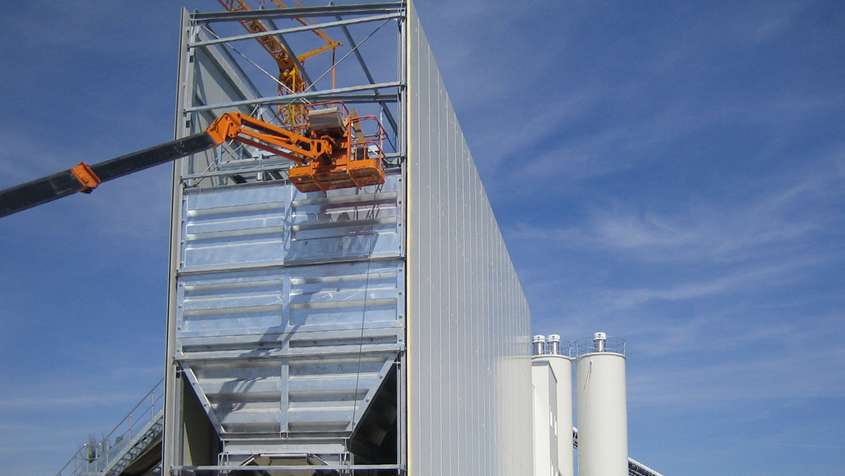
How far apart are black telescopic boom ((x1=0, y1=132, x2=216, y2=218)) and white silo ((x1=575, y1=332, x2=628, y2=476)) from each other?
38628mm

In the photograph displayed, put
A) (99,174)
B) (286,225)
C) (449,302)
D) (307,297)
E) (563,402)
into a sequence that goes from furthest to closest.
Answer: (563,402), (449,302), (286,225), (307,297), (99,174)

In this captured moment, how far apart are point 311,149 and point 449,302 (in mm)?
5442

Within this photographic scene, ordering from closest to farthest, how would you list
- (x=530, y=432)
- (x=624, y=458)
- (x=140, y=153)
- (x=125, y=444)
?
(x=140, y=153) → (x=125, y=444) → (x=530, y=432) → (x=624, y=458)

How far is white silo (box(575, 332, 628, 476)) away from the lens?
50781 mm


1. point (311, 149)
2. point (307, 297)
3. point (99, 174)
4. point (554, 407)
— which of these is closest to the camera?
point (99, 174)

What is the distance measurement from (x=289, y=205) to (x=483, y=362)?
991cm

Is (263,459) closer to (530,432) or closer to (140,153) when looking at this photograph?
(140,153)

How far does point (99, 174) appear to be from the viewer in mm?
16094

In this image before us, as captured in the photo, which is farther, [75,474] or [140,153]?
[75,474]

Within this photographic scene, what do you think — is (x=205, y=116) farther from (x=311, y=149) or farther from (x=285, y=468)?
(x=285, y=468)

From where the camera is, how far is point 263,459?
17.5 m

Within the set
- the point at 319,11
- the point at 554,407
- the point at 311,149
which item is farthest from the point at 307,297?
the point at 554,407

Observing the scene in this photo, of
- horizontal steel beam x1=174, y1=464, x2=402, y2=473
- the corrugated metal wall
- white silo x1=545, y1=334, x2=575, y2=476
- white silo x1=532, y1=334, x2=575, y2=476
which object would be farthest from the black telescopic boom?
white silo x1=545, y1=334, x2=575, y2=476

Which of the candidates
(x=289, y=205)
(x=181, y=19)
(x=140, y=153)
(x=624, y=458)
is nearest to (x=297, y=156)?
(x=289, y=205)
